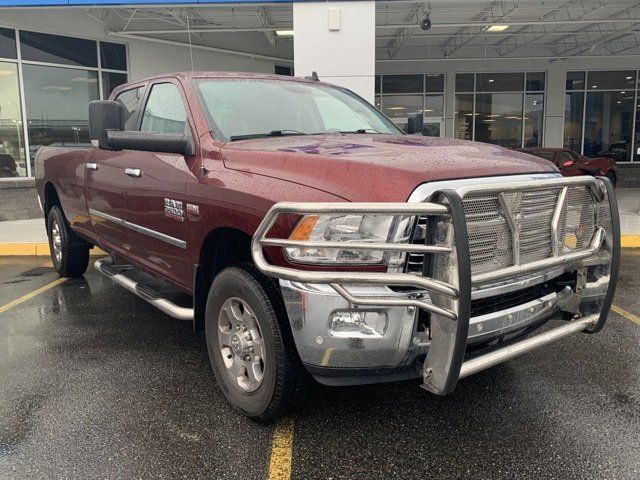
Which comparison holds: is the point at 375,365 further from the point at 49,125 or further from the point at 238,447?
the point at 49,125

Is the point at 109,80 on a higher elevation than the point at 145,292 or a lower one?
higher

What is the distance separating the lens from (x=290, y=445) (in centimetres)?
299

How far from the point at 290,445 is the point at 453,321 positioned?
117 centimetres

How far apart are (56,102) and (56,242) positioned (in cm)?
770

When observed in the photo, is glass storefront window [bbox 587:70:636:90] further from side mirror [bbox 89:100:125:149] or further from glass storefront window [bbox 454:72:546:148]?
side mirror [bbox 89:100:125:149]

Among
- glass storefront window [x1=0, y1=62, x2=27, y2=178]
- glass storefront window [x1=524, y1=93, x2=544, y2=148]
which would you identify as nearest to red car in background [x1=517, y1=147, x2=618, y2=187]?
glass storefront window [x1=524, y1=93, x2=544, y2=148]

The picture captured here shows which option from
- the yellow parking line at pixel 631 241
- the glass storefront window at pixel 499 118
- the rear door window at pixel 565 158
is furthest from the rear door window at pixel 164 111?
the glass storefront window at pixel 499 118

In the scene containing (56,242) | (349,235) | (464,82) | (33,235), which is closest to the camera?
(349,235)

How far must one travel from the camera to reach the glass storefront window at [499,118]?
2052 centimetres

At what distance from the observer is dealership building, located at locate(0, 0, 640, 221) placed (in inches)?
398

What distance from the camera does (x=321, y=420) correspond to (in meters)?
3.27

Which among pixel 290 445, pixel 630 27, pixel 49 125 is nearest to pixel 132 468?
pixel 290 445

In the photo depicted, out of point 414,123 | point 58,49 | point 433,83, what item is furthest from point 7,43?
point 433,83

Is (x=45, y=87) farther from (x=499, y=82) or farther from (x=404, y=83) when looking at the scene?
(x=499, y=82)
